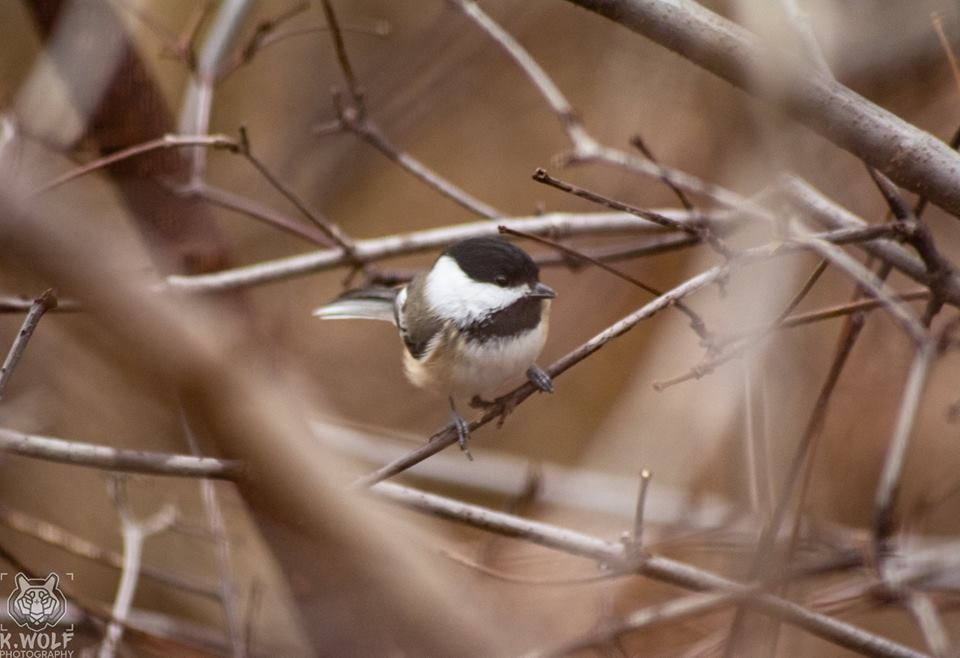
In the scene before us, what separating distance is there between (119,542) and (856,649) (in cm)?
354

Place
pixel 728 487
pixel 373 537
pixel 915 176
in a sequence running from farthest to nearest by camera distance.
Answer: pixel 728 487 → pixel 915 176 → pixel 373 537

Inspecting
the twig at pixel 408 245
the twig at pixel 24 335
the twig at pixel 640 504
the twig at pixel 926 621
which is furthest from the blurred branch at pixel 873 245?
the twig at pixel 24 335

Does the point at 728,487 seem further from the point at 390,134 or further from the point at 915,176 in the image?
the point at 915,176

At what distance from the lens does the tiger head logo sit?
1862mm

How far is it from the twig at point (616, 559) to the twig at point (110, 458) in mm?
278

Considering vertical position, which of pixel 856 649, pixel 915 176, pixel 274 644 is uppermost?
pixel 915 176

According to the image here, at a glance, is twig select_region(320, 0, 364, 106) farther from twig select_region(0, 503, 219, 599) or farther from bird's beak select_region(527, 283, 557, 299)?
twig select_region(0, 503, 219, 599)

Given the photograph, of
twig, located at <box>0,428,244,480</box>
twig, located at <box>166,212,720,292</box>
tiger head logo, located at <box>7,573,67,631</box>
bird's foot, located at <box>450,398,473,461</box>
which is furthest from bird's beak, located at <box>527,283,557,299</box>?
tiger head logo, located at <box>7,573,67,631</box>

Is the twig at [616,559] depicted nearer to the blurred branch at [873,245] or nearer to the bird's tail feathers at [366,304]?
the blurred branch at [873,245]

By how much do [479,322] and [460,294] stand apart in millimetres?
101

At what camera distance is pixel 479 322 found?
2.04 m

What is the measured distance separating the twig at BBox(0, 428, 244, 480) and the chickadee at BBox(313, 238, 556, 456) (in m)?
0.69

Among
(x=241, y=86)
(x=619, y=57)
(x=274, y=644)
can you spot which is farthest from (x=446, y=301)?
(x=241, y=86)

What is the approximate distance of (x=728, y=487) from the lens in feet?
12.6
